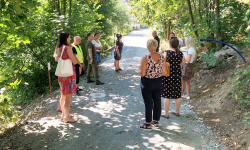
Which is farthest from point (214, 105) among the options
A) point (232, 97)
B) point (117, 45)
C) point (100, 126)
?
point (117, 45)

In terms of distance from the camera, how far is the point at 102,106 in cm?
631

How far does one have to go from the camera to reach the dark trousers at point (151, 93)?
4.50m

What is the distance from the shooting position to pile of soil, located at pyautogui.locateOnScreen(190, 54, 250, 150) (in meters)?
4.22

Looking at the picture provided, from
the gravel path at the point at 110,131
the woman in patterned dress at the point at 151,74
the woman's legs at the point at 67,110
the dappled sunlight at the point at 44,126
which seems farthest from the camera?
the woman's legs at the point at 67,110

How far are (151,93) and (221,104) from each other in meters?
2.18

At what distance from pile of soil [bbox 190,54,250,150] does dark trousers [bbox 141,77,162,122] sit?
138 cm

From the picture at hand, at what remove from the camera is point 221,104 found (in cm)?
554

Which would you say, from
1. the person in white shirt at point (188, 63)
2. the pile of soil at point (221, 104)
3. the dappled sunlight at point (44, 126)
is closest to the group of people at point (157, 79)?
the person in white shirt at point (188, 63)

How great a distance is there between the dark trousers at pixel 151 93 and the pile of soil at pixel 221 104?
1.38 metres

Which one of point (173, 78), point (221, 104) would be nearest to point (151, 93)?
point (173, 78)

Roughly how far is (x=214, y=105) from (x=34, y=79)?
8045 mm

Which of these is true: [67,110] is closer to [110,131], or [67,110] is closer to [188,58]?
[110,131]

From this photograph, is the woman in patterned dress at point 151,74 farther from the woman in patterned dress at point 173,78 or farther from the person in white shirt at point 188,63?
the person in white shirt at point 188,63

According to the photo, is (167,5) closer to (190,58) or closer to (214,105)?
(190,58)
